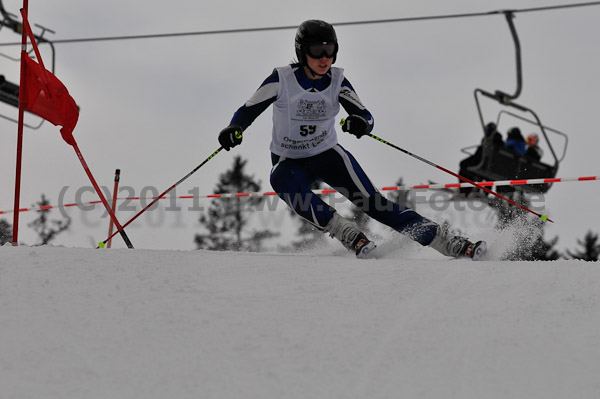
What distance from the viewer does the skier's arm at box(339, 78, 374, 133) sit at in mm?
4621

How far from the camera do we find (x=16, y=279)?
117 inches

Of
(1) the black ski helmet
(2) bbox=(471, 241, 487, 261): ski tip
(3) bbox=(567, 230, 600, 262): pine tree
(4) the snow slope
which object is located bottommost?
(3) bbox=(567, 230, 600, 262): pine tree

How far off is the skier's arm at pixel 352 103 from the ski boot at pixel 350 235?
2.31 feet

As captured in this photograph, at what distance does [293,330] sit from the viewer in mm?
2508

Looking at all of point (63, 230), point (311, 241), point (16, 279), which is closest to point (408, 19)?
point (311, 241)

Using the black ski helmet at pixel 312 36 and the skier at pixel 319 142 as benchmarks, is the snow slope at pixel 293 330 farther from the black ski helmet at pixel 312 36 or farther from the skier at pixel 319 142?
the black ski helmet at pixel 312 36

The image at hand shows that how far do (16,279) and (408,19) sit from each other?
321 inches

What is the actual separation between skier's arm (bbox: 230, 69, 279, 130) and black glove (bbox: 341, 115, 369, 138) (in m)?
0.51

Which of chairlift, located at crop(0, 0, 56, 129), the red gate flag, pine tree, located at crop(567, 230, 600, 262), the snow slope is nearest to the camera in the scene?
the snow slope

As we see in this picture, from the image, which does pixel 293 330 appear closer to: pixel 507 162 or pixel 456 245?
pixel 456 245

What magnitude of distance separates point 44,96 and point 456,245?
306cm

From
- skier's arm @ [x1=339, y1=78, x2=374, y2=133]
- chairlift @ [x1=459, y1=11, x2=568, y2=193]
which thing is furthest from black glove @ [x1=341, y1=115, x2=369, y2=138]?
chairlift @ [x1=459, y1=11, x2=568, y2=193]

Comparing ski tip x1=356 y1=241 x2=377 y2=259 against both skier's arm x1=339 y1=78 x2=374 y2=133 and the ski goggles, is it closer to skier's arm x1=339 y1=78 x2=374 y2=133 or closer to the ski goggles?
skier's arm x1=339 y1=78 x2=374 y2=133

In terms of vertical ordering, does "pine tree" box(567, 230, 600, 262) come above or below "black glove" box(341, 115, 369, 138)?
below
